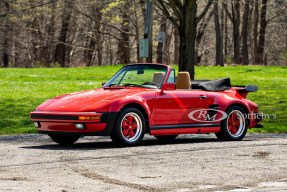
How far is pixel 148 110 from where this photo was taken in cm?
1380

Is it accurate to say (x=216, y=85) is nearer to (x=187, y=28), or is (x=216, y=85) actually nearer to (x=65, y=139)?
(x=65, y=139)

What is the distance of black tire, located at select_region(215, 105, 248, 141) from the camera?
14969mm

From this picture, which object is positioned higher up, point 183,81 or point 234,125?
point 183,81

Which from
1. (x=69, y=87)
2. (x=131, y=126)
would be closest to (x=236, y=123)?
(x=131, y=126)

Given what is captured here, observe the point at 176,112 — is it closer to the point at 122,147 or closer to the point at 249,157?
the point at 122,147

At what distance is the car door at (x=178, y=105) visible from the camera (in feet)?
46.2

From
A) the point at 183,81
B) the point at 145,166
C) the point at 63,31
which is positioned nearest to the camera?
the point at 145,166

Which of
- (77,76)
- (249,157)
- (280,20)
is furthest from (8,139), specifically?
(280,20)

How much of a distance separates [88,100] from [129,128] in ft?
2.59

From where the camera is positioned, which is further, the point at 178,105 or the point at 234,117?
the point at 234,117

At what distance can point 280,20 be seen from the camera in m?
77.4

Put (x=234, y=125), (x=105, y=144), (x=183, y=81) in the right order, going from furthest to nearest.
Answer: (x=234, y=125) → (x=183, y=81) → (x=105, y=144)

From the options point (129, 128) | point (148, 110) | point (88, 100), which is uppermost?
point (88, 100)

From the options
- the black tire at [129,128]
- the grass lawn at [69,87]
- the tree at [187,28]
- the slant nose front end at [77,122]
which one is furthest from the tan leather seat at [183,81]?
the tree at [187,28]
